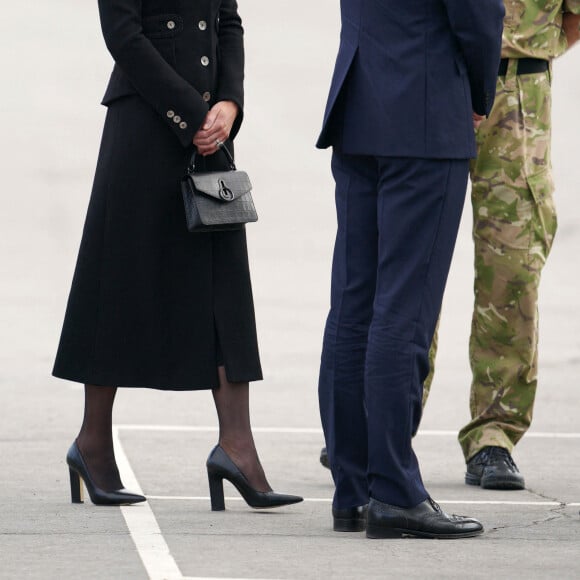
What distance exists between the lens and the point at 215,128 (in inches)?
181

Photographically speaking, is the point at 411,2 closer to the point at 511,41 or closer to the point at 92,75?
the point at 511,41

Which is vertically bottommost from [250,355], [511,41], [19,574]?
[19,574]

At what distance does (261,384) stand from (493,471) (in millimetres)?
3326

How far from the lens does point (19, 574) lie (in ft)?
11.3

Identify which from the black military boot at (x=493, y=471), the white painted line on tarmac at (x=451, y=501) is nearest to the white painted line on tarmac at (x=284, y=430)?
the black military boot at (x=493, y=471)

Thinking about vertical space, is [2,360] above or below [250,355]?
below

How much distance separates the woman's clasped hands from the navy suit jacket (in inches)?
24.4

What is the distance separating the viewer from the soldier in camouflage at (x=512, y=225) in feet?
17.5

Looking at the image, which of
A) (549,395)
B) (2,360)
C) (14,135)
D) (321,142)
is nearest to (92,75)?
(14,135)

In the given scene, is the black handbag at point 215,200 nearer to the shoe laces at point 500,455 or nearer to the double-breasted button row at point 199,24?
the double-breasted button row at point 199,24

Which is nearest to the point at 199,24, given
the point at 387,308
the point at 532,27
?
the point at 387,308

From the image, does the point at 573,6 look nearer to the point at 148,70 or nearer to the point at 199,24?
the point at 199,24

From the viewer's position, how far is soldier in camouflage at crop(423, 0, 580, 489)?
5.32 meters

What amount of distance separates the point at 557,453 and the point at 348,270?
219 centimetres
